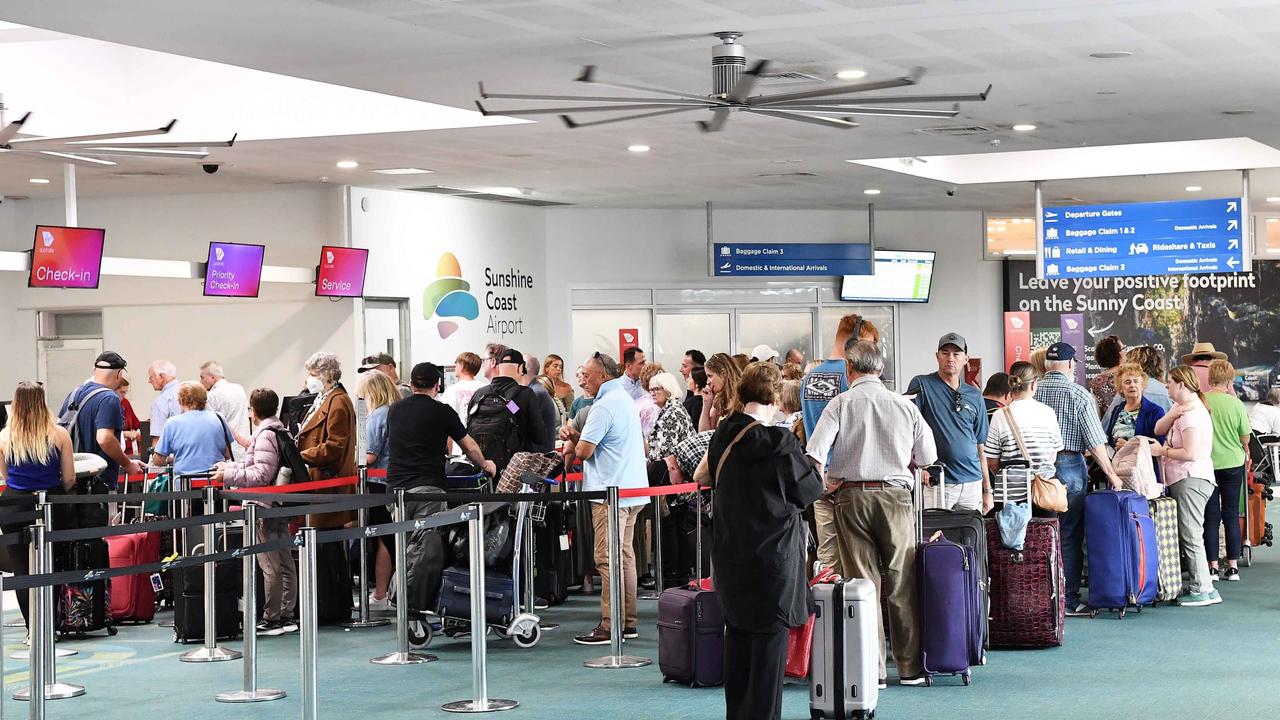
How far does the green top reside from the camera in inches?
395

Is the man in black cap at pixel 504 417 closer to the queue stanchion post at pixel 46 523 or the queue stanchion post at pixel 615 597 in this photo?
the queue stanchion post at pixel 615 597

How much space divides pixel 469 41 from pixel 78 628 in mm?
4351

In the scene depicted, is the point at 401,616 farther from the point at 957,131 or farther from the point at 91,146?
the point at 957,131

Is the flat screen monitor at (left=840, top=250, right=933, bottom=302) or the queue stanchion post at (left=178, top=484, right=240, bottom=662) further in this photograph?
the flat screen monitor at (left=840, top=250, right=933, bottom=302)

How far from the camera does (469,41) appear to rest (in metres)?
7.55

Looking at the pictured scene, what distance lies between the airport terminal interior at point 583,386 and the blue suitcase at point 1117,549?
0.08 feet

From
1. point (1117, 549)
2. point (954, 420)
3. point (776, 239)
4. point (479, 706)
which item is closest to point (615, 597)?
point (479, 706)

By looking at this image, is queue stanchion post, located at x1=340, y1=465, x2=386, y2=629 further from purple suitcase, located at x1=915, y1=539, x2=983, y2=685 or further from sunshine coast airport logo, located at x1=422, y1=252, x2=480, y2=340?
sunshine coast airport logo, located at x1=422, y1=252, x2=480, y2=340

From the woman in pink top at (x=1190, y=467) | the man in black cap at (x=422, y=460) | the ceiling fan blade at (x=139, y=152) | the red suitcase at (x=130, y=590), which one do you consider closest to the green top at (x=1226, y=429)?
the woman in pink top at (x=1190, y=467)

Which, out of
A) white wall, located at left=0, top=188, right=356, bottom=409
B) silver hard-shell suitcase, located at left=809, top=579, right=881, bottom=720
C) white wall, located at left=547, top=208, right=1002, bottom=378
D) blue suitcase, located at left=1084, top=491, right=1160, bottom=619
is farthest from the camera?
white wall, located at left=547, top=208, right=1002, bottom=378

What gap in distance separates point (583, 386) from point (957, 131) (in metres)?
4.38

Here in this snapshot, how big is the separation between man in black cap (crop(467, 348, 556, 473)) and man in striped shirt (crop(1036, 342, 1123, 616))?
306 cm

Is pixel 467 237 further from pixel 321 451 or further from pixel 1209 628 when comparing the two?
pixel 1209 628

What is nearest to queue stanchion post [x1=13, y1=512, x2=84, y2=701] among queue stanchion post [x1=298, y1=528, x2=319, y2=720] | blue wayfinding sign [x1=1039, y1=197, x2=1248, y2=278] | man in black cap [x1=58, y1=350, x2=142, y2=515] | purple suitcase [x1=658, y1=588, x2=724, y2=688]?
queue stanchion post [x1=298, y1=528, x2=319, y2=720]
